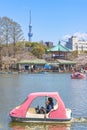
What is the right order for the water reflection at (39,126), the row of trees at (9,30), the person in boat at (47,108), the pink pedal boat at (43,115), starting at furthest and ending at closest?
the row of trees at (9,30)
the person in boat at (47,108)
the pink pedal boat at (43,115)
the water reflection at (39,126)

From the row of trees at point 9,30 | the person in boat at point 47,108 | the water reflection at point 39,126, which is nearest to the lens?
the water reflection at point 39,126

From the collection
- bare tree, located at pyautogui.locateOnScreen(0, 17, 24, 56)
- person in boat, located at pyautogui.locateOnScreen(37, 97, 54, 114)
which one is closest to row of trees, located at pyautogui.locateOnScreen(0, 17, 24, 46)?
bare tree, located at pyautogui.locateOnScreen(0, 17, 24, 56)

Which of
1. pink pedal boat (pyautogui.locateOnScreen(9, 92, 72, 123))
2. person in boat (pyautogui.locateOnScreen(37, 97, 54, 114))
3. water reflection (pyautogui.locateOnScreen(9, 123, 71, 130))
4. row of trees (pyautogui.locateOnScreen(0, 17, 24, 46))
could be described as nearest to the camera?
water reflection (pyautogui.locateOnScreen(9, 123, 71, 130))

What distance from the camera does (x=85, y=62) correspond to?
557 feet

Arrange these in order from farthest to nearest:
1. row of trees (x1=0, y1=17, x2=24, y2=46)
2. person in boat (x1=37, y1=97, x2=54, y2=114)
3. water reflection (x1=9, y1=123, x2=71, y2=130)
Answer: row of trees (x1=0, y1=17, x2=24, y2=46) → person in boat (x1=37, y1=97, x2=54, y2=114) → water reflection (x1=9, y1=123, x2=71, y2=130)

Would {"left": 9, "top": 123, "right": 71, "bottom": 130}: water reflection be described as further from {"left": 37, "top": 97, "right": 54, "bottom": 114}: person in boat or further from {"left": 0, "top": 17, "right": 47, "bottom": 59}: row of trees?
{"left": 0, "top": 17, "right": 47, "bottom": 59}: row of trees

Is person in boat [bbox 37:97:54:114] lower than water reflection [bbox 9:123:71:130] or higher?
higher

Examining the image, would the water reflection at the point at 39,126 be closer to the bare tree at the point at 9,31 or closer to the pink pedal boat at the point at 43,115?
the pink pedal boat at the point at 43,115

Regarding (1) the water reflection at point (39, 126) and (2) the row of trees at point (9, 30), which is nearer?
(1) the water reflection at point (39, 126)

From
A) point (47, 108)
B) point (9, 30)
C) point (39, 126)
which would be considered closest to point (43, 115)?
point (47, 108)

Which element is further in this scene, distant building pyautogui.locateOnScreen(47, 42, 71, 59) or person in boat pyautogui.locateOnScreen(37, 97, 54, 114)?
distant building pyautogui.locateOnScreen(47, 42, 71, 59)

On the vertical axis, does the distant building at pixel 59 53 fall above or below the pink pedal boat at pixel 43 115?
below

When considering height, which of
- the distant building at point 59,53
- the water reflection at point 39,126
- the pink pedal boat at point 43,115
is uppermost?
the pink pedal boat at point 43,115

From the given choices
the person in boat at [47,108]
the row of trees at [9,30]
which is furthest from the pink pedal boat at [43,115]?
the row of trees at [9,30]
